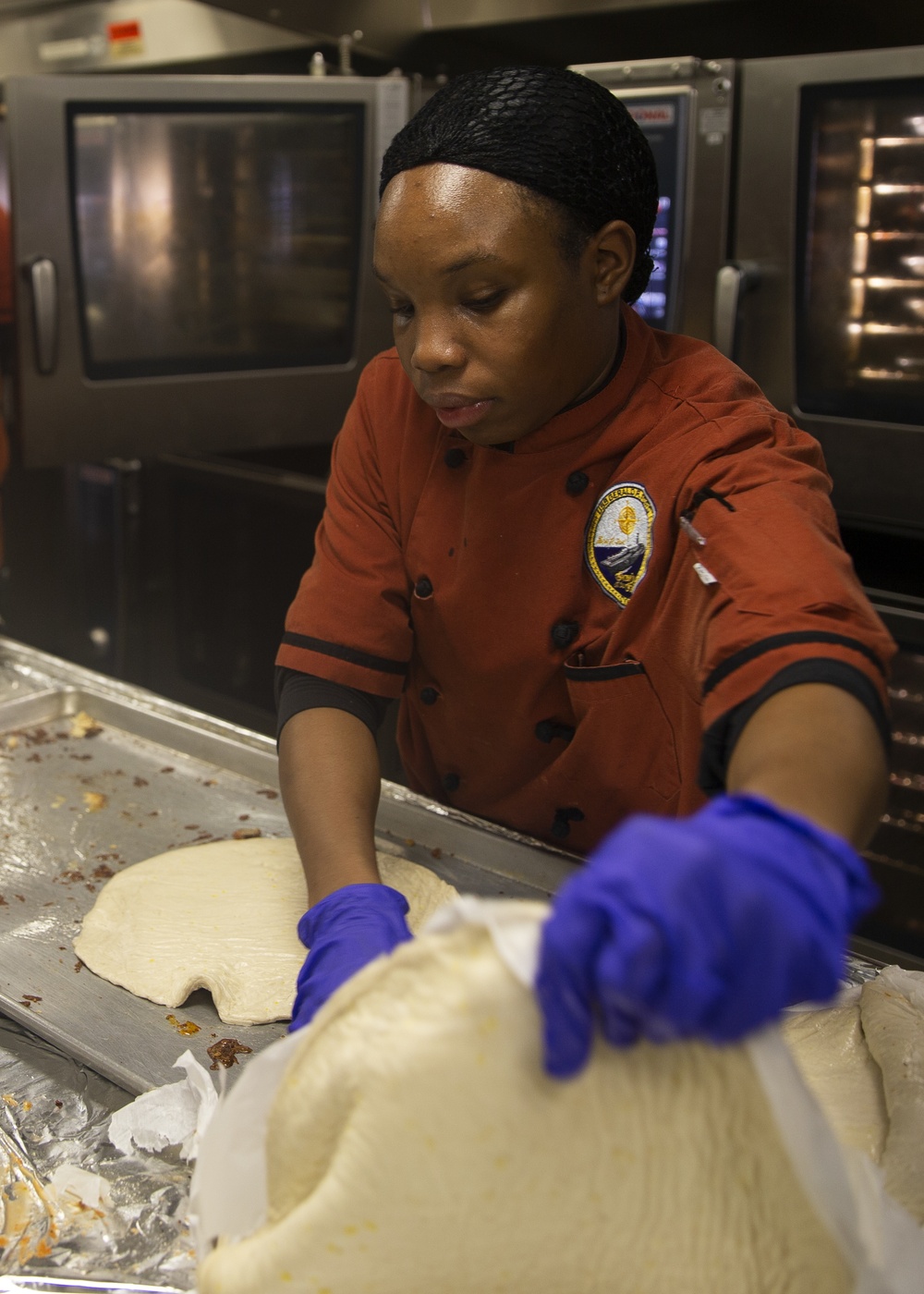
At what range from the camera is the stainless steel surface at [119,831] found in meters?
1.16

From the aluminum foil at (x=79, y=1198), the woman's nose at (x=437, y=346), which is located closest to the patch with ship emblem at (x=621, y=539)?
the woman's nose at (x=437, y=346)

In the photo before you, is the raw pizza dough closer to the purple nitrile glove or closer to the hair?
the purple nitrile glove

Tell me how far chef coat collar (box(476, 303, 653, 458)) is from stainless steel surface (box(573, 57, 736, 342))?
123cm

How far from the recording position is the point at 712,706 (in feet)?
3.16

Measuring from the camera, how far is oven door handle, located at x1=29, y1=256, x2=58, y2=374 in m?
2.47

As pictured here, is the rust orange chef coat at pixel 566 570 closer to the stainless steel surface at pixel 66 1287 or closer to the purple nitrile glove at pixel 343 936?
the purple nitrile glove at pixel 343 936

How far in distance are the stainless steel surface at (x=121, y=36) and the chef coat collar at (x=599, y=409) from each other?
2072mm

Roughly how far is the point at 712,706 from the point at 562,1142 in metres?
0.37

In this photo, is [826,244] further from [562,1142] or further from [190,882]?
[562,1142]

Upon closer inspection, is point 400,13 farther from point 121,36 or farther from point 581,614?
point 581,614

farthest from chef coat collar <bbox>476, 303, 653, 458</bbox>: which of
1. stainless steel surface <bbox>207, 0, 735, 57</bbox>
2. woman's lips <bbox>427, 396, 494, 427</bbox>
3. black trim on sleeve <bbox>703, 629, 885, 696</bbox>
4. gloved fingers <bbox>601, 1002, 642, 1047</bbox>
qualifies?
stainless steel surface <bbox>207, 0, 735, 57</bbox>

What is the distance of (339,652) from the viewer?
4.51 feet

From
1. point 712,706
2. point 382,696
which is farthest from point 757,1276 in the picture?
point 382,696

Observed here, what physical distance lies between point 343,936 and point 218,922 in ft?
1.11
